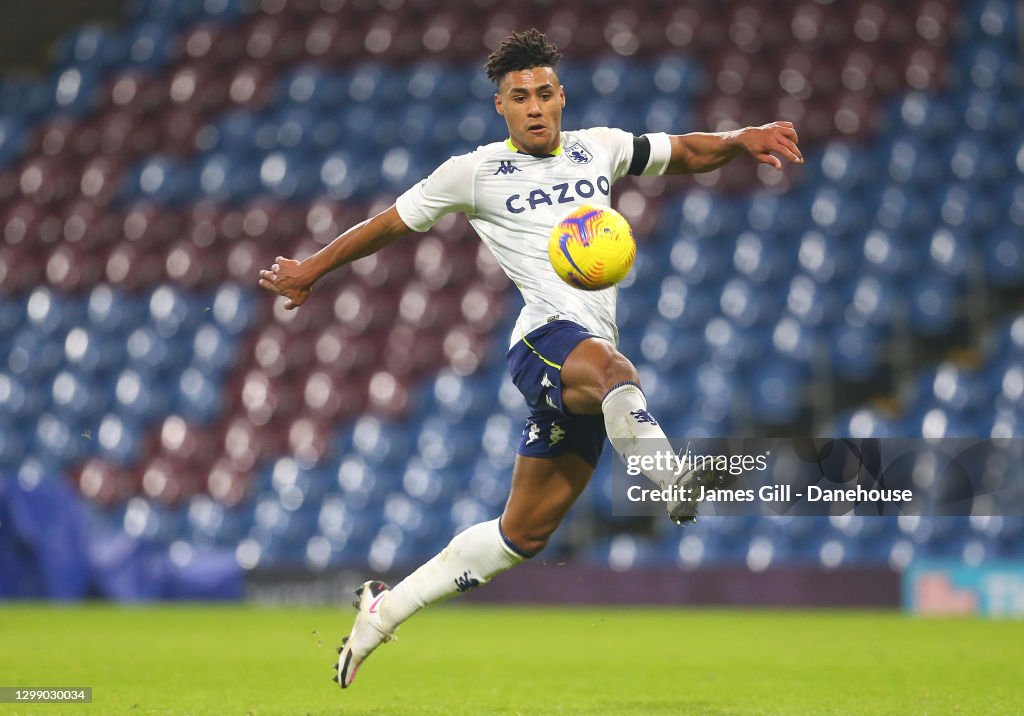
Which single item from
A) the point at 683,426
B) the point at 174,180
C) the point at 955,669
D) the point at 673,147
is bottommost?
the point at 955,669

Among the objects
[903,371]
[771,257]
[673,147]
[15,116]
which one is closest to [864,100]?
[771,257]

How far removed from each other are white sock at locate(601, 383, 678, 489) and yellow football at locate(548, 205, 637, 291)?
1.73ft

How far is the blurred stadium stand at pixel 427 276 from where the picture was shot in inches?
524

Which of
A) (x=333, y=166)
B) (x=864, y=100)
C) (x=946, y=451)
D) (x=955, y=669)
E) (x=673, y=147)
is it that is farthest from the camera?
(x=333, y=166)

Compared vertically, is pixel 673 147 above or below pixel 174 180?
below

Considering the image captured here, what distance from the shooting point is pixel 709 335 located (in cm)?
1363

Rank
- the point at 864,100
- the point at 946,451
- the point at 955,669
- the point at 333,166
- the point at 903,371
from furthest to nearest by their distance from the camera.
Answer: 1. the point at 333,166
2. the point at 864,100
3. the point at 903,371
4. the point at 946,451
5. the point at 955,669

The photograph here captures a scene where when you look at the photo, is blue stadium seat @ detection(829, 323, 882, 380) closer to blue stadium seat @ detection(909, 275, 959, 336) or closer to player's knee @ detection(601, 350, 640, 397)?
blue stadium seat @ detection(909, 275, 959, 336)

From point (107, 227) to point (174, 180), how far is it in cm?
105

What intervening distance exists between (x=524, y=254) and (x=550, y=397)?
0.66 m

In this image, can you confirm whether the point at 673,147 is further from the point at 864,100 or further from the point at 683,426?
the point at 864,100

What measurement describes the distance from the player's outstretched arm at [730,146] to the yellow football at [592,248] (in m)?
0.71

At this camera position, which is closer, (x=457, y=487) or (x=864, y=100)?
(x=457, y=487)

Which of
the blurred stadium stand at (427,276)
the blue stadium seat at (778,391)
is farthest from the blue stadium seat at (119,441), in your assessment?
the blue stadium seat at (778,391)
